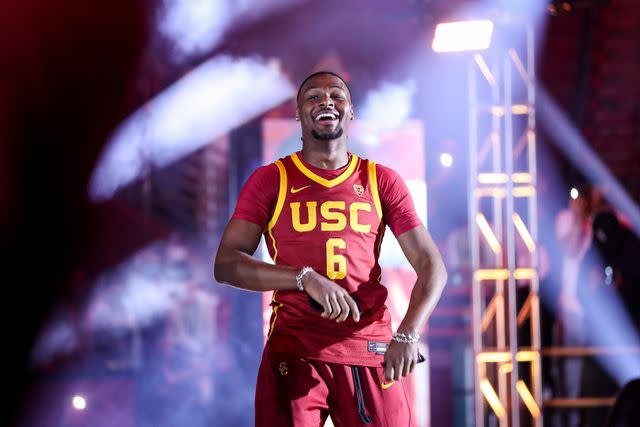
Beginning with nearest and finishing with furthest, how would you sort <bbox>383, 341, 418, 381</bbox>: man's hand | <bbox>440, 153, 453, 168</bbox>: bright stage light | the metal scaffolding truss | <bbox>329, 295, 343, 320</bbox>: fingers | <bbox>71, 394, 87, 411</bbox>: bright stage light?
1. <bbox>329, 295, 343, 320</bbox>: fingers
2. <bbox>383, 341, 418, 381</bbox>: man's hand
3. <bbox>71, 394, 87, 411</bbox>: bright stage light
4. the metal scaffolding truss
5. <bbox>440, 153, 453, 168</bbox>: bright stage light

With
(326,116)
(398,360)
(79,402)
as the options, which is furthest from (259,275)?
(79,402)

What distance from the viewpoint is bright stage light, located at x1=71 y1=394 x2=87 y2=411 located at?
5219 mm

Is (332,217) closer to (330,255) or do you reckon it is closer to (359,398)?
(330,255)

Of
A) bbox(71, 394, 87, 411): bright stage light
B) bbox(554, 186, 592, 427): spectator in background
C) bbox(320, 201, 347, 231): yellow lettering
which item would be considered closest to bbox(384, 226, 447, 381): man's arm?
bbox(320, 201, 347, 231): yellow lettering

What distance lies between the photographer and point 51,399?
520cm

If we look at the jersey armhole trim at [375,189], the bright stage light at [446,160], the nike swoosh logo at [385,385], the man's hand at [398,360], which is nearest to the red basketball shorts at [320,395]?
the nike swoosh logo at [385,385]

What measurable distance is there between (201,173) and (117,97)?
1.43m

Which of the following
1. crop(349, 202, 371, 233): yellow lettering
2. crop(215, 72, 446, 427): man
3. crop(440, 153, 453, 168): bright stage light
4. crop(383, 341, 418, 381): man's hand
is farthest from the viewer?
crop(440, 153, 453, 168): bright stage light

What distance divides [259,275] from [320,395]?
411 millimetres

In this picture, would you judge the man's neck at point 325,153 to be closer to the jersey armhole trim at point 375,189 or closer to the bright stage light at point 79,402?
the jersey armhole trim at point 375,189

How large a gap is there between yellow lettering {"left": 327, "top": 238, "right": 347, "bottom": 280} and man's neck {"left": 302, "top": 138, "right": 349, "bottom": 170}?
30 centimetres

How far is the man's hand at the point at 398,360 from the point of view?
2.20 m

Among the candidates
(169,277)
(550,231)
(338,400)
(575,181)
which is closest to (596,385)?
(550,231)

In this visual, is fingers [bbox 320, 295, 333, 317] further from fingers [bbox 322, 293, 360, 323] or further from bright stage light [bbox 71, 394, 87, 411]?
bright stage light [bbox 71, 394, 87, 411]
